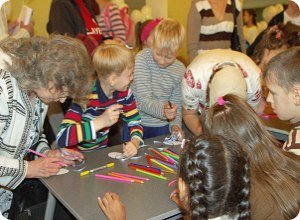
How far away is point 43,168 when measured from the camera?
130 centimetres

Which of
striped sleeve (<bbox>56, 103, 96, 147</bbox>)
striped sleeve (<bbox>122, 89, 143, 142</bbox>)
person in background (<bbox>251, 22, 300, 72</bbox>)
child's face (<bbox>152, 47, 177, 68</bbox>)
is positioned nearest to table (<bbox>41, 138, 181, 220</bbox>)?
striped sleeve (<bbox>56, 103, 96, 147</bbox>)

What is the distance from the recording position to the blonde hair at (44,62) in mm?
1262

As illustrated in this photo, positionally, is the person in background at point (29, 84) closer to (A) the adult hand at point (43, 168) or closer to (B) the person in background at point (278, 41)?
(A) the adult hand at point (43, 168)

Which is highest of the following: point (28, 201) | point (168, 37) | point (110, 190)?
point (168, 37)

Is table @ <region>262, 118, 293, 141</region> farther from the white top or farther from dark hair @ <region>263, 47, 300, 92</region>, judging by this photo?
dark hair @ <region>263, 47, 300, 92</region>

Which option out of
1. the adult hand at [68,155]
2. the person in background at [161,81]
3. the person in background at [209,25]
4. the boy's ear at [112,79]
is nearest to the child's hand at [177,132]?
the person in background at [161,81]

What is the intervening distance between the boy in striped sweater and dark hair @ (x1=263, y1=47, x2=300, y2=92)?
24.9 inches

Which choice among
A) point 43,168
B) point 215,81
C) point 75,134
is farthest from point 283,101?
point 43,168

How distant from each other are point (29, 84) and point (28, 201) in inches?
19.5

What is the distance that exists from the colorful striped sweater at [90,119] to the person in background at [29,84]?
0.14m

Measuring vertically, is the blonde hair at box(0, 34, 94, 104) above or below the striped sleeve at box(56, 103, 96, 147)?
above

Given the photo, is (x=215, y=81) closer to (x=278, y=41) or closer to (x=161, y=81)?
(x=161, y=81)

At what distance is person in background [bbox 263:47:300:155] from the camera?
139 centimetres

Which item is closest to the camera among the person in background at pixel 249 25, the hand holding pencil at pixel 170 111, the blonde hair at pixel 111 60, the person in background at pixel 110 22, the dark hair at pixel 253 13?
the blonde hair at pixel 111 60
